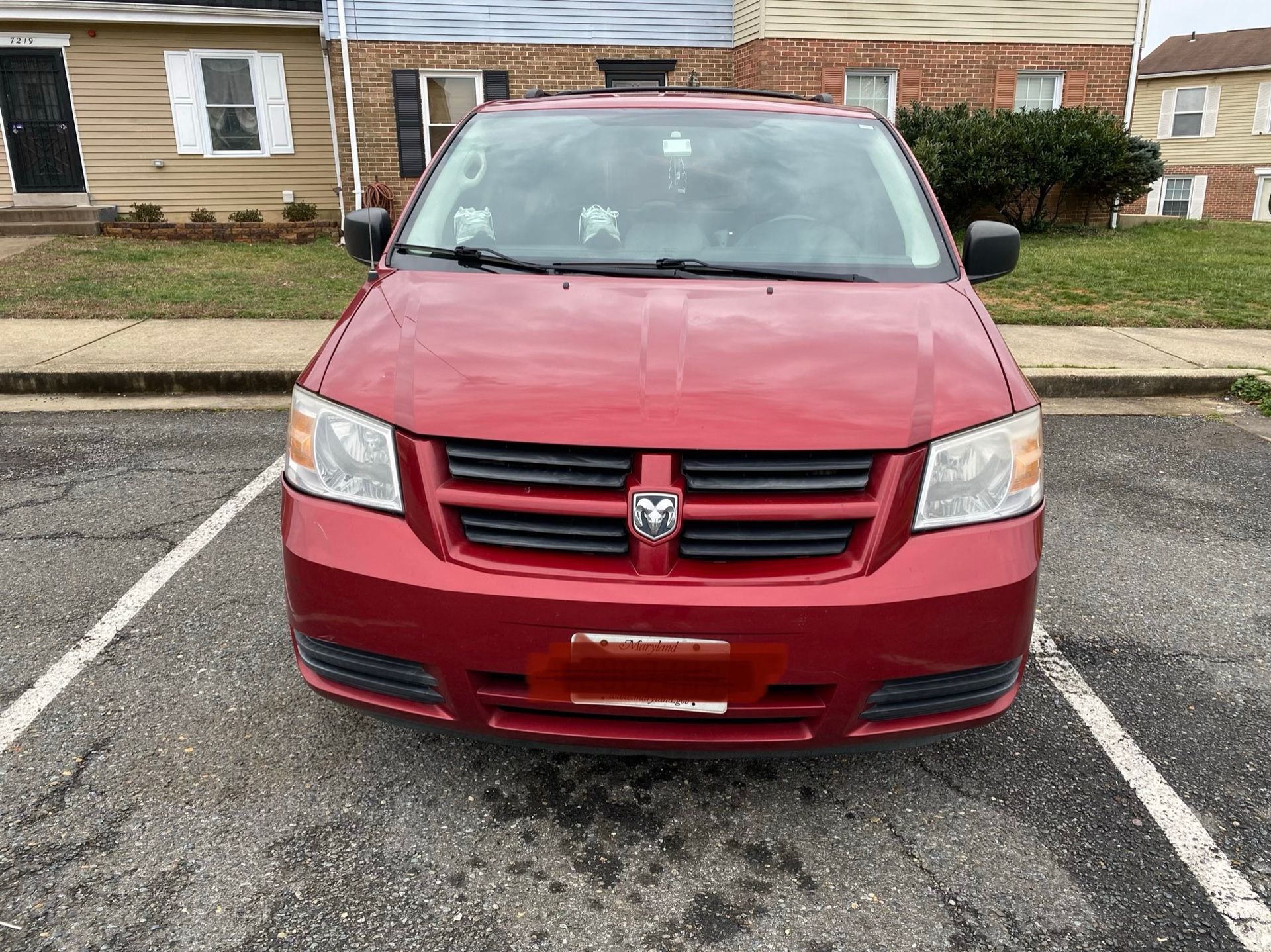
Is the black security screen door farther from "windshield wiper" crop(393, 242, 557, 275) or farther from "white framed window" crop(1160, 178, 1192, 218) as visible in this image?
"white framed window" crop(1160, 178, 1192, 218)

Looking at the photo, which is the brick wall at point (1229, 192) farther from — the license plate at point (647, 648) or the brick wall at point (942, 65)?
the license plate at point (647, 648)

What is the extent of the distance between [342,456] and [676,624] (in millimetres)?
859

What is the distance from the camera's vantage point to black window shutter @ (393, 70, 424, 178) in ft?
49.1

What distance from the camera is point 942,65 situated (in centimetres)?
1573

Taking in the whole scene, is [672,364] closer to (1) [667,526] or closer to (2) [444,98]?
(1) [667,526]

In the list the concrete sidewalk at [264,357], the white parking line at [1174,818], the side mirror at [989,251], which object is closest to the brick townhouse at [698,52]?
the concrete sidewalk at [264,357]

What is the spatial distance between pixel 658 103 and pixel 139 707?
2633 mm

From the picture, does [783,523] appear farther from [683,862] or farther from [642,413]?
[683,862]

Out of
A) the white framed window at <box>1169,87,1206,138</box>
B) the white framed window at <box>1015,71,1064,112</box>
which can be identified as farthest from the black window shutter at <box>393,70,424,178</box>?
the white framed window at <box>1169,87,1206,138</box>

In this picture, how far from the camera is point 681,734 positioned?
2021 mm

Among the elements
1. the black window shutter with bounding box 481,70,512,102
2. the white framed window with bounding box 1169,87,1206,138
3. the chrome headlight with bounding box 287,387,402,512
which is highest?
the white framed window with bounding box 1169,87,1206,138

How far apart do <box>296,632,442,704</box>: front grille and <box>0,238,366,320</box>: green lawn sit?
256 inches

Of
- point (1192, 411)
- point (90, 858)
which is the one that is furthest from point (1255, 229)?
point (90, 858)

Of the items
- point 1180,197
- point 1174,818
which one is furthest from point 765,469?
point 1180,197
